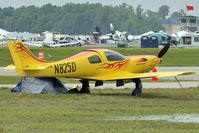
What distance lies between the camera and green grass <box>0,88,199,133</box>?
53.1ft

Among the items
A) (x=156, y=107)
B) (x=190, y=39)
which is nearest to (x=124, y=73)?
(x=156, y=107)

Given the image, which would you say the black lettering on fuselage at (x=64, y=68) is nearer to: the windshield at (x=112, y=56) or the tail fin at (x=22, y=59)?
the tail fin at (x=22, y=59)

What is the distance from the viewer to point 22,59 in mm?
25562

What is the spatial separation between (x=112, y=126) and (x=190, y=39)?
4507 inches

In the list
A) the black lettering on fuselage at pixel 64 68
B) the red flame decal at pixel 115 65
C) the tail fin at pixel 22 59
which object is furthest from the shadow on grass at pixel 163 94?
the tail fin at pixel 22 59

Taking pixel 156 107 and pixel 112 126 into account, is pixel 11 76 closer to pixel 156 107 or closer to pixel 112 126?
pixel 156 107

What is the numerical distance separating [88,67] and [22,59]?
7.58ft

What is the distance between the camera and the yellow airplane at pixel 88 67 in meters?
25.4

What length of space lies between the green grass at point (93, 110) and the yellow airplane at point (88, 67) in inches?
27.7

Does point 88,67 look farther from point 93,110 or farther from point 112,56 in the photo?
point 93,110

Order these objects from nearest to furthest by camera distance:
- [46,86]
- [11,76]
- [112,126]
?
[112,126], [46,86], [11,76]

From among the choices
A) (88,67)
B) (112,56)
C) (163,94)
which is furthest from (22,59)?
(163,94)

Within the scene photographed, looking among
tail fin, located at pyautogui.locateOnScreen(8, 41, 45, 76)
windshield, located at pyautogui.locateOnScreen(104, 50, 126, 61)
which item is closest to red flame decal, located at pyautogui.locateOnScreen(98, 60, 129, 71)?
windshield, located at pyautogui.locateOnScreen(104, 50, 126, 61)

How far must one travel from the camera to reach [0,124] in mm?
16625
